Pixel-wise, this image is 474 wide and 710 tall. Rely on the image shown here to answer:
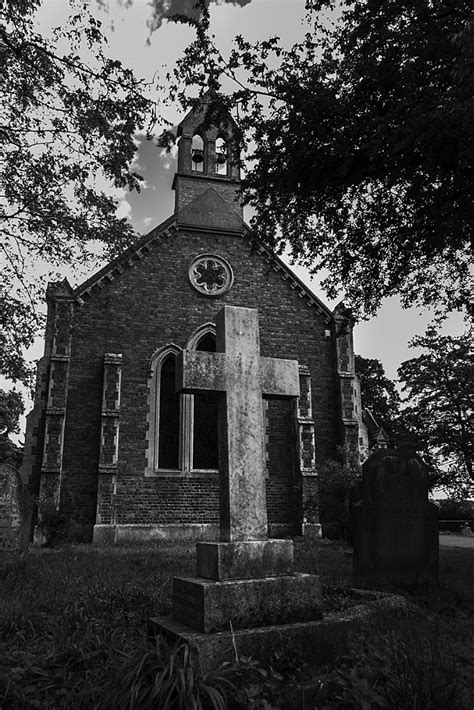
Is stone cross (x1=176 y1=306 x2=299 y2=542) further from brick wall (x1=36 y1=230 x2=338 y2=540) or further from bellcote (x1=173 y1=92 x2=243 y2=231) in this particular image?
bellcote (x1=173 y1=92 x2=243 y2=231)

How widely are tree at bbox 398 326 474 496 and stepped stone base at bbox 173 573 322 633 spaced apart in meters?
23.0

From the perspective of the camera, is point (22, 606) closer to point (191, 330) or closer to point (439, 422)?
point (191, 330)

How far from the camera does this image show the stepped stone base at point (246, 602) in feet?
12.5

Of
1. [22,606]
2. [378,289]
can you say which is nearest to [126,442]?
[378,289]

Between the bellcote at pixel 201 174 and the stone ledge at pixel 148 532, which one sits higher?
the bellcote at pixel 201 174

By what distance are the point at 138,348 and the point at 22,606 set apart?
11.7 m

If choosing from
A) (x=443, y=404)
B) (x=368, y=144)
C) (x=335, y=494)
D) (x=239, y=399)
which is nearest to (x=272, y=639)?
(x=239, y=399)

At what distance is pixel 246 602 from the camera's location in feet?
13.0

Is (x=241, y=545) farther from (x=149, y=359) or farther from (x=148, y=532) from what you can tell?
(x=149, y=359)

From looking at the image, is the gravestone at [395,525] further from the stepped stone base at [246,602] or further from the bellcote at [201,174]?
the bellcote at [201,174]

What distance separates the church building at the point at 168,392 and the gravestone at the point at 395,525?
26.3 feet

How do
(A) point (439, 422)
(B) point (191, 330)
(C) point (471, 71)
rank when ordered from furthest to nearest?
(A) point (439, 422) → (B) point (191, 330) → (C) point (471, 71)

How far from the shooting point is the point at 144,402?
637 inches

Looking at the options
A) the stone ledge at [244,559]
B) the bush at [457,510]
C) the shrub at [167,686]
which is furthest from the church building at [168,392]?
the bush at [457,510]
